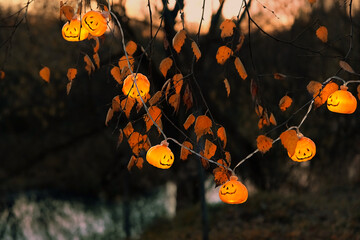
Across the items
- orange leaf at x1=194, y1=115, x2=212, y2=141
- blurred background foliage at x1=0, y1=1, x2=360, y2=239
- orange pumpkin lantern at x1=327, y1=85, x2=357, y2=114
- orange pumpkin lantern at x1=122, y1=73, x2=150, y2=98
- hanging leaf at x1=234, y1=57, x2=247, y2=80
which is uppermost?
blurred background foliage at x1=0, y1=1, x2=360, y2=239

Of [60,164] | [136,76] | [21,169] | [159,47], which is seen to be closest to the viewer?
[136,76]

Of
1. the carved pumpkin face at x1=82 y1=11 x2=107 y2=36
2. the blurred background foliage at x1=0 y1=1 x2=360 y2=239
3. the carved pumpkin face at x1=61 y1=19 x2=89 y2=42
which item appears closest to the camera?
the carved pumpkin face at x1=82 y1=11 x2=107 y2=36

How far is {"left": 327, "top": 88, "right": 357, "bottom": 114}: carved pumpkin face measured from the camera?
3.01 meters

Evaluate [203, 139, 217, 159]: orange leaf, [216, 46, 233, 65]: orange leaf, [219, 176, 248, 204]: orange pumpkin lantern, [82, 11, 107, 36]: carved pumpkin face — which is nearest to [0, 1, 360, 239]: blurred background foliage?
[216, 46, 233, 65]: orange leaf

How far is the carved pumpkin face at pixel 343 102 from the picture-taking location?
301 cm

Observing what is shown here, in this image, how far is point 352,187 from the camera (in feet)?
33.1

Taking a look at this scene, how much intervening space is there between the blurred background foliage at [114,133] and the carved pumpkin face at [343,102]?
4.39m

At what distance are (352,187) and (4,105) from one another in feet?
28.5

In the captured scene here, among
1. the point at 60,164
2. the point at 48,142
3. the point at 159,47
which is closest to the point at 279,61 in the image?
the point at 159,47

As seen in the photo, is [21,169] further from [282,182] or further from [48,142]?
[282,182]

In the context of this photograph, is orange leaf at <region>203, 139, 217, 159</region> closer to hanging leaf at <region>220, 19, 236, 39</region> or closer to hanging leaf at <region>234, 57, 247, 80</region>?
hanging leaf at <region>234, 57, 247, 80</region>

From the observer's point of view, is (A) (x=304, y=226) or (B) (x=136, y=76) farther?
(A) (x=304, y=226)

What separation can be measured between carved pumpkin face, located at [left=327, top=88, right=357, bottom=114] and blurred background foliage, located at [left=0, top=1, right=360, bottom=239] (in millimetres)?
4395

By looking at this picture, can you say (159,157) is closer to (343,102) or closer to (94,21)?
(94,21)
